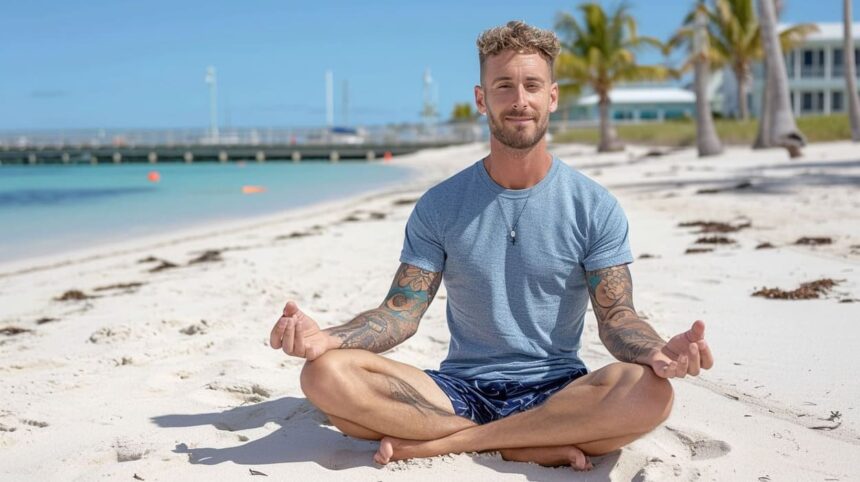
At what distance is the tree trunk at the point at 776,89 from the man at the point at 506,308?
1950 cm

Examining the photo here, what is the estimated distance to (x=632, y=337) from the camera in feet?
9.80

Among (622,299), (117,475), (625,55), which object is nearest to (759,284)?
(622,299)

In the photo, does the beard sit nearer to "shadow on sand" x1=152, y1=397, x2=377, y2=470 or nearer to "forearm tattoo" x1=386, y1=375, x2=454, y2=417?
"forearm tattoo" x1=386, y1=375, x2=454, y2=417

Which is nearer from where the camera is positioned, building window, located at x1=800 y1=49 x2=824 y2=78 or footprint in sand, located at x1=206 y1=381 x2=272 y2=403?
footprint in sand, located at x1=206 y1=381 x2=272 y2=403

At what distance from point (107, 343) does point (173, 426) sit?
1913mm

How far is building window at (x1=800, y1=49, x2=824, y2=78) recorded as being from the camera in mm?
46531

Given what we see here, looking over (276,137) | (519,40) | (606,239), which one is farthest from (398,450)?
(276,137)

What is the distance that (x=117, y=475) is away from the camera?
312 centimetres

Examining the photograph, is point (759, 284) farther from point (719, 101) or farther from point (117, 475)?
point (719, 101)

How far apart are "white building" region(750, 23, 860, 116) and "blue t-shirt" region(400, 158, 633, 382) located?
45.8 m

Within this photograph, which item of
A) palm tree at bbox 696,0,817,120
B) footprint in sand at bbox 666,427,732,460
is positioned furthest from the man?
palm tree at bbox 696,0,817,120

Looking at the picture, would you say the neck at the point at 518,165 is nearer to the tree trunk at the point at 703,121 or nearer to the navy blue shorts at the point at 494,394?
the navy blue shorts at the point at 494,394

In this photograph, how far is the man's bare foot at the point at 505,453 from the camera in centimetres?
308

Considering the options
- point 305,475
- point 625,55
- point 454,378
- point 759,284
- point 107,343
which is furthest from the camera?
point 625,55
